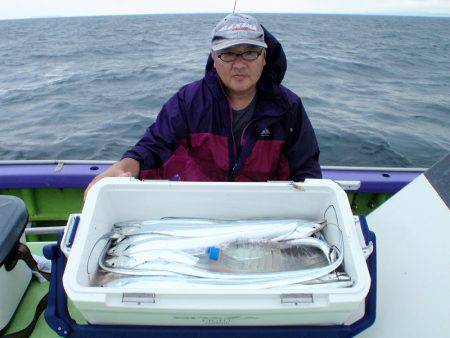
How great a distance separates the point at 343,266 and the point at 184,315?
2.20ft

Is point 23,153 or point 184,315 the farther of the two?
point 23,153

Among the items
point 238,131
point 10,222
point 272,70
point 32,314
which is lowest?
point 32,314

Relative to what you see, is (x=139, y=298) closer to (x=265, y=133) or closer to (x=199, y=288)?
(x=199, y=288)

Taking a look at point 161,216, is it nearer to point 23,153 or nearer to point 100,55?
point 23,153

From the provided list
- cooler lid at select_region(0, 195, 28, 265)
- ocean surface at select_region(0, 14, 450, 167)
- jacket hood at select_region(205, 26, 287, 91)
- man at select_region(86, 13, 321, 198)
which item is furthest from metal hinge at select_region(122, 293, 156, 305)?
ocean surface at select_region(0, 14, 450, 167)

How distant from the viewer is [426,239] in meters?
1.61

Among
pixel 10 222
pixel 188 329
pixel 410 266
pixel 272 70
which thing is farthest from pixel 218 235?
pixel 272 70

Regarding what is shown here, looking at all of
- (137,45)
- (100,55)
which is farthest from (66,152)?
(137,45)

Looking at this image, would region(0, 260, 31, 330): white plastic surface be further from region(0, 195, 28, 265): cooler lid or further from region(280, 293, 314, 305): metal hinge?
region(280, 293, 314, 305): metal hinge

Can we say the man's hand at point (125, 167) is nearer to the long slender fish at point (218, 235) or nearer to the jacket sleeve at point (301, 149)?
the long slender fish at point (218, 235)

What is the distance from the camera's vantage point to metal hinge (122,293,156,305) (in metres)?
1.19

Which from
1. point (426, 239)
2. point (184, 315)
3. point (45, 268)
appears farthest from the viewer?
point (45, 268)

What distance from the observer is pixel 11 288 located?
5.85 feet

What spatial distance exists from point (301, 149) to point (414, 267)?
3.69ft
